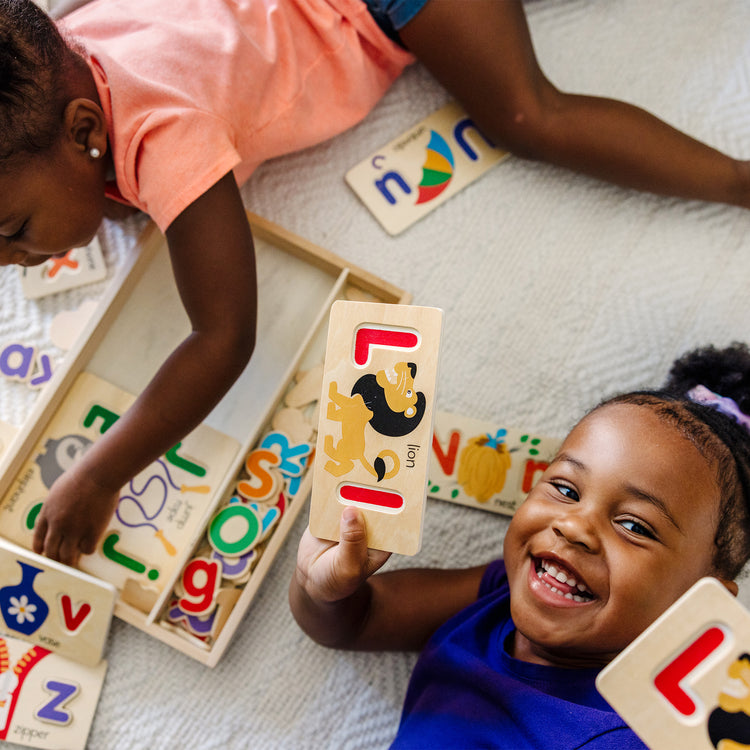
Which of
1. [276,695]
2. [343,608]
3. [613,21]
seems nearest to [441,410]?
[343,608]

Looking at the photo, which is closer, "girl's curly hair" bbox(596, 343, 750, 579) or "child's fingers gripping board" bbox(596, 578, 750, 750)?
"child's fingers gripping board" bbox(596, 578, 750, 750)

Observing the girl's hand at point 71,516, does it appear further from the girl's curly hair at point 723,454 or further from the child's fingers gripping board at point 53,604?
the girl's curly hair at point 723,454

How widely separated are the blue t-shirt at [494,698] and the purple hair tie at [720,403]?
0.88 feet

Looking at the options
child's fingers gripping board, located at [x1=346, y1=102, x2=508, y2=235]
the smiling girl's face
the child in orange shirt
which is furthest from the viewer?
child's fingers gripping board, located at [x1=346, y1=102, x2=508, y2=235]

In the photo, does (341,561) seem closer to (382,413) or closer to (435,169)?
(382,413)

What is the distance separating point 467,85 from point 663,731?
68cm

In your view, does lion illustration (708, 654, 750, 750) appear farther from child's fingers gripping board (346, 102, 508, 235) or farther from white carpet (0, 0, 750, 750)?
child's fingers gripping board (346, 102, 508, 235)

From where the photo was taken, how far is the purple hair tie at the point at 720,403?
0.67 m

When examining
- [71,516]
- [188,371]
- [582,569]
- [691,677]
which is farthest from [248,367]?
[691,677]

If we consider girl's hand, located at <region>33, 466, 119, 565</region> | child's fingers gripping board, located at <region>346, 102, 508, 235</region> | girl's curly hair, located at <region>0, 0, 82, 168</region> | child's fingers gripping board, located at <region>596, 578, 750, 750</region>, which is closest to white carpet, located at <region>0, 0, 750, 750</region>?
child's fingers gripping board, located at <region>346, 102, 508, 235</region>

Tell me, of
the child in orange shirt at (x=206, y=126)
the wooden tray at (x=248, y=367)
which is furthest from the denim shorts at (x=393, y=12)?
the wooden tray at (x=248, y=367)

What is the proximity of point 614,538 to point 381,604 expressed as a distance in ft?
0.91

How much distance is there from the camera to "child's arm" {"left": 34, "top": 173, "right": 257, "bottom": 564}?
2.31ft

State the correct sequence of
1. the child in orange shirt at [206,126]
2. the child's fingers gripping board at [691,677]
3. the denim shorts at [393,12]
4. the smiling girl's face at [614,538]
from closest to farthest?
the child's fingers gripping board at [691,677] < the smiling girl's face at [614,538] < the child in orange shirt at [206,126] < the denim shorts at [393,12]
